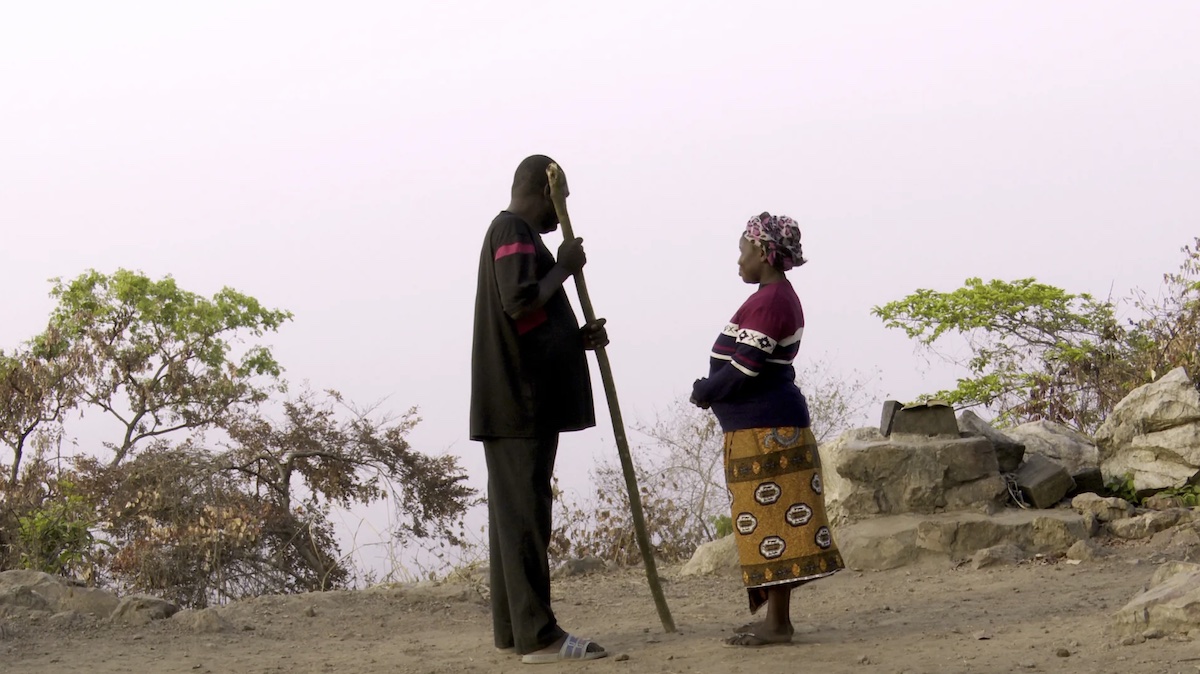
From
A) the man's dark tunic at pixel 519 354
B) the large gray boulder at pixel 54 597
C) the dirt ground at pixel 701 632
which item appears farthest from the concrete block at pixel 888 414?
the large gray boulder at pixel 54 597

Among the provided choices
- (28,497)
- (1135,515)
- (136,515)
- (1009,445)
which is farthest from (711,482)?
(28,497)

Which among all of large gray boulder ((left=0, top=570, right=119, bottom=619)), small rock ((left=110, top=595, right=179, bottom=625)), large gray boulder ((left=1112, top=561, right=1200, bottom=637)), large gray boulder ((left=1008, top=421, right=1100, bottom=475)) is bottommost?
large gray boulder ((left=1112, top=561, right=1200, bottom=637))

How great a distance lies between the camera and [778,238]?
4.93 m

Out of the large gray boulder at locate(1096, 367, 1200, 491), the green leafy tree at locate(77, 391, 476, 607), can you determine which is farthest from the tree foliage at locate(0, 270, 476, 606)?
the large gray boulder at locate(1096, 367, 1200, 491)

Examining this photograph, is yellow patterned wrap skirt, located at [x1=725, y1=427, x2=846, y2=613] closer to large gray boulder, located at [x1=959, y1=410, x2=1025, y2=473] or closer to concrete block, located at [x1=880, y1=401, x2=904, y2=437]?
concrete block, located at [x1=880, y1=401, x2=904, y2=437]

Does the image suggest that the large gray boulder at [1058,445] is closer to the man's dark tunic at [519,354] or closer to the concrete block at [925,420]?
the concrete block at [925,420]

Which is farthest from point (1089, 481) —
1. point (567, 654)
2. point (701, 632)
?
point (567, 654)

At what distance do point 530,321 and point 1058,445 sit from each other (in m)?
5.82

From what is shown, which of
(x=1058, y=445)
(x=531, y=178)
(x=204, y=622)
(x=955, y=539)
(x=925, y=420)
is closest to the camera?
(x=531, y=178)

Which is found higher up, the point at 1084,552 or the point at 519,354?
the point at 519,354

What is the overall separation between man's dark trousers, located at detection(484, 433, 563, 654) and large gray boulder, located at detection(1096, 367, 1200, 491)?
5524 mm

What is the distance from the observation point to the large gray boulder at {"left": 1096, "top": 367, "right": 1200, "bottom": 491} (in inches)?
328

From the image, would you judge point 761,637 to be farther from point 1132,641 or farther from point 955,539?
point 955,539

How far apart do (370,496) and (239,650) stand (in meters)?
6.13
